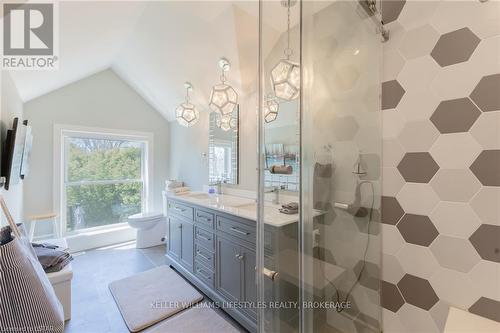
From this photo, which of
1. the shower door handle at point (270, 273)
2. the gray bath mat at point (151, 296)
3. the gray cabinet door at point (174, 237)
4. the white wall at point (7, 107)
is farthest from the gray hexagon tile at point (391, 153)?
the white wall at point (7, 107)

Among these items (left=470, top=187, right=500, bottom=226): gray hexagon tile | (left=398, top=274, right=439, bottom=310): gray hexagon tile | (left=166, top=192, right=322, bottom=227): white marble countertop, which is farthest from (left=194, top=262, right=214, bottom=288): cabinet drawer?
(left=470, top=187, right=500, bottom=226): gray hexagon tile

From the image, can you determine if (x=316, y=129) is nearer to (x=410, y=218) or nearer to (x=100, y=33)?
(x=410, y=218)

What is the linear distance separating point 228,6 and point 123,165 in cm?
310

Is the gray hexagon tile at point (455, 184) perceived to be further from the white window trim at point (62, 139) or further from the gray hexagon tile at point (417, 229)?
the white window trim at point (62, 139)

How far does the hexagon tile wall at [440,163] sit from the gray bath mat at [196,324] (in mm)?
1199

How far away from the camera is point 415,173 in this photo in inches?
49.9

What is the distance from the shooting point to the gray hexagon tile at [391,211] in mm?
1335

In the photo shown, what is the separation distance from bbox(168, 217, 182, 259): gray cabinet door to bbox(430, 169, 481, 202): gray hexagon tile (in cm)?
238

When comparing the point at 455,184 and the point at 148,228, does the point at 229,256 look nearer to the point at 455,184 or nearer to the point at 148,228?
the point at 455,184

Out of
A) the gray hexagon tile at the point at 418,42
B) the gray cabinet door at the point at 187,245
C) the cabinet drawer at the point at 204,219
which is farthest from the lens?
the gray cabinet door at the point at 187,245

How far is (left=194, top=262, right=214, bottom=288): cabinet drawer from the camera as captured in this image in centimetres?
210

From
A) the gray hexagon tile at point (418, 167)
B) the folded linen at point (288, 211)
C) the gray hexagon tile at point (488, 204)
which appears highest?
the gray hexagon tile at point (418, 167)

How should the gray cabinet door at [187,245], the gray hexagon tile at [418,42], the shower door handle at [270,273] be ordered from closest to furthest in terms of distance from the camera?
the shower door handle at [270,273]
the gray hexagon tile at [418,42]
the gray cabinet door at [187,245]

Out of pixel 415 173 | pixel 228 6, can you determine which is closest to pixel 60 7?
pixel 228 6
